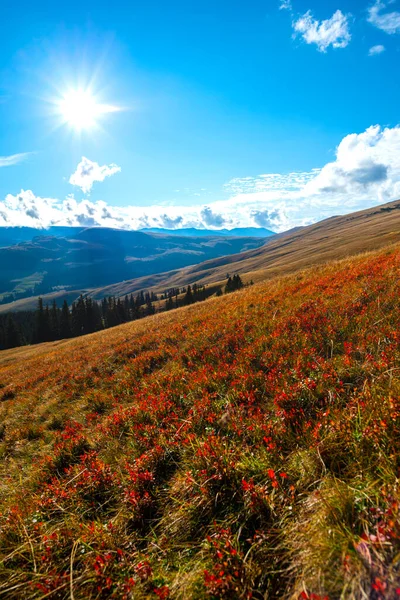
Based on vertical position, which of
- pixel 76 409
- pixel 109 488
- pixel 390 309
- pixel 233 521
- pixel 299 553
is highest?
pixel 390 309

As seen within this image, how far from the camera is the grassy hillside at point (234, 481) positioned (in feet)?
8.82

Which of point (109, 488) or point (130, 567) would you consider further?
point (109, 488)

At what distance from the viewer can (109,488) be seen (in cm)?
478

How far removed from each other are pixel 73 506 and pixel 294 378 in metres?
4.73

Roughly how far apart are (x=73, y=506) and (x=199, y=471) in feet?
7.02

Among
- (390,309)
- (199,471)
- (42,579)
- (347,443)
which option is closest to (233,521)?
(199,471)

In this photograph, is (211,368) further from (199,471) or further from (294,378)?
(199,471)

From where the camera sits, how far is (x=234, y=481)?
389 cm

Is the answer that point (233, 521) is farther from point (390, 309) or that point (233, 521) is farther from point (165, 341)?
point (165, 341)

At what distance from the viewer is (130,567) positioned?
10.5 ft

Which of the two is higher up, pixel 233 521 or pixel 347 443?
pixel 347 443

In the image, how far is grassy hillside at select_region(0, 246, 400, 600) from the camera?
269 centimetres

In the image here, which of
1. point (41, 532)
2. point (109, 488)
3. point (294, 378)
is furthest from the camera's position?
point (294, 378)

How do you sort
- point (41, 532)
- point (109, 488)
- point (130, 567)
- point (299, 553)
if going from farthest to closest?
point (109, 488), point (41, 532), point (130, 567), point (299, 553)
